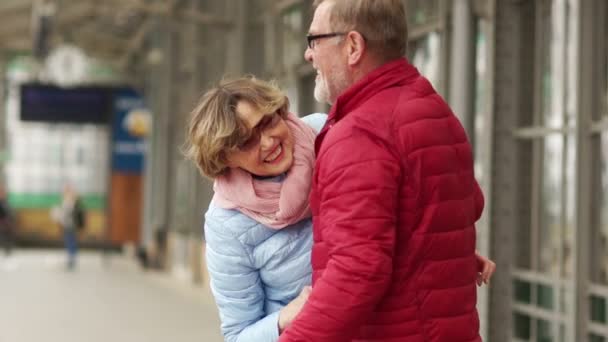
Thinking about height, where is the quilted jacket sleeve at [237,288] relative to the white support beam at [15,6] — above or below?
below

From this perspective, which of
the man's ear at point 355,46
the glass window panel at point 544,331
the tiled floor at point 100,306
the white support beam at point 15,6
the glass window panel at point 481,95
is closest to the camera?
the man's ear at point 355,46

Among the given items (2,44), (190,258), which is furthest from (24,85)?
(190,258)

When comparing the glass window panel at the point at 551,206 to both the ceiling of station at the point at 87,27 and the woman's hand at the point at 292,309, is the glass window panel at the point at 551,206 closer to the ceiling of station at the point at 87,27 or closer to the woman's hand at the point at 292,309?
the woman's hand at the point at 292,309

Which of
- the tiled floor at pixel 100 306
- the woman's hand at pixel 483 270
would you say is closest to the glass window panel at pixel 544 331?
the tiled floor at pixel 100 306

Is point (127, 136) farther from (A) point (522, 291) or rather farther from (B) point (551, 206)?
(B) point (551, 206)

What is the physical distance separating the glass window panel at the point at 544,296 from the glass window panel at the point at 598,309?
58cm

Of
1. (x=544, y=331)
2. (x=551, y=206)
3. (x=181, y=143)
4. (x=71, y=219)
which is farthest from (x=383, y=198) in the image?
(x=71, y=219)

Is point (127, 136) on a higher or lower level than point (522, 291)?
higher

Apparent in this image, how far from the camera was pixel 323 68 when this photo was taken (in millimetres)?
2229

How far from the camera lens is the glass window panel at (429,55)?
326 inches

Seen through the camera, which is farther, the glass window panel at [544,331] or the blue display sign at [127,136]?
the blue display sign at [127,136]

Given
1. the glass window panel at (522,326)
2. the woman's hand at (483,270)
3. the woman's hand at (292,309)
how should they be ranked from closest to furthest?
the woman's hand at (292,309), the woman's hand at (483,270), the glass window panel at (522,326)

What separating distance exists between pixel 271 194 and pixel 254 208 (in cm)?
5

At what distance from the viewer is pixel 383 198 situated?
6.52 feet
